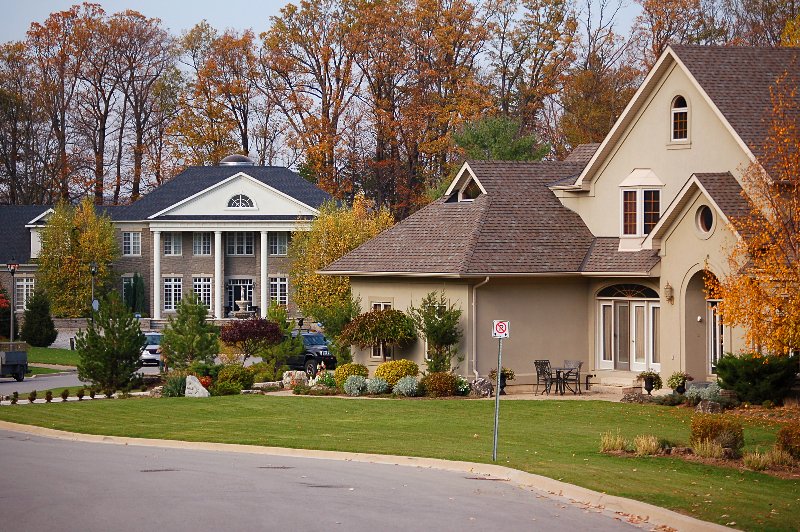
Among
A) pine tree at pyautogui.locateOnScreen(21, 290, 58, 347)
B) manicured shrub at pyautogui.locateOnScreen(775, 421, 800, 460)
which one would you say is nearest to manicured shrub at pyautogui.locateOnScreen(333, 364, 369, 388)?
manicured shrub at pyautogui.locateOnScreen(775, 421, 800, 460)

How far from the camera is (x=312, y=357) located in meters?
47.2

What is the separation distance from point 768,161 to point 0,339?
41.2 metres

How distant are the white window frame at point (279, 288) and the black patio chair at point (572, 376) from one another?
44.4 meters

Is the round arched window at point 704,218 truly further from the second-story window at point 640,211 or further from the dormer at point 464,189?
the dormer at point 464,189

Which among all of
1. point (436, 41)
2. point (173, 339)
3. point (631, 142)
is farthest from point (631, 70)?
point (173, 339)

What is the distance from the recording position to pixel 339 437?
2517 centimetres

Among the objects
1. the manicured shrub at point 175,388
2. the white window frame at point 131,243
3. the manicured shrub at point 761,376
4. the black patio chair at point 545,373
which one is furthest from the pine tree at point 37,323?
the manicured shrub at point 761,376

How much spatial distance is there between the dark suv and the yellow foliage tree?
431 inches

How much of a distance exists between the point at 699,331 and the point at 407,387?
7984 mm

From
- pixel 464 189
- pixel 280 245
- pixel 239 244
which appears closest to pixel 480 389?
pixel 464 189

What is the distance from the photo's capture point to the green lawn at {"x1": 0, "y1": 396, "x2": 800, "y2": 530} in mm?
17219

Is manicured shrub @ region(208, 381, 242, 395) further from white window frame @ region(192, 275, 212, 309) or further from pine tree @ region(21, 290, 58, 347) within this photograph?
white window frame @ region(192, 275, 212, 309)

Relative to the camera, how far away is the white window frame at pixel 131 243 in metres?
81.3

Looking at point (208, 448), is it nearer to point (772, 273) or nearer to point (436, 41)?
point (772, 273)
